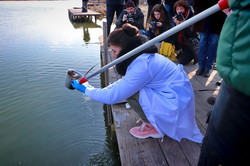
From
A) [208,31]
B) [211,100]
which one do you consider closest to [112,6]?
[208,31]

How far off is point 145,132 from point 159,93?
1.44 ft

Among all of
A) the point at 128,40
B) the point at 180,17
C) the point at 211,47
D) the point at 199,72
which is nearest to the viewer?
the point at 128,40

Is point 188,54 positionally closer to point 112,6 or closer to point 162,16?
point 162,16

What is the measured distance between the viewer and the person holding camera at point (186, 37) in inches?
147

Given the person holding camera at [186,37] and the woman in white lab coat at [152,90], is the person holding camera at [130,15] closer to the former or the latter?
the person holding camera at [186,37]

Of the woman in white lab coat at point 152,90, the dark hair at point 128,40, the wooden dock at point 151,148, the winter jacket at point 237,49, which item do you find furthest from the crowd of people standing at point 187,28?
the winter jacket at point 237,49

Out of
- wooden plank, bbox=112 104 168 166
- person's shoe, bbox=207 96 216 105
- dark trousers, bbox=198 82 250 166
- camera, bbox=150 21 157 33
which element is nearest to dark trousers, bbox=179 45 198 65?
camera, bbox=150 21 157 33

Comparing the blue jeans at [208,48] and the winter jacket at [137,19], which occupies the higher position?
the winter jacket at [137,19]

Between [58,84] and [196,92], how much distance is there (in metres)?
3.05

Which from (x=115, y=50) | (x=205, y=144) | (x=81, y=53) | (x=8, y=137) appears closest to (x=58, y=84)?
(x=8, y=137)

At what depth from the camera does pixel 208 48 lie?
3285mm

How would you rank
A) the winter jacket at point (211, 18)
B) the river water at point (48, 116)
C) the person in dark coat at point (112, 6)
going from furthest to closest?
the person in dark coat at point (112, 6)
the winter jacket at point (211, 18)
the river water at point (48, 116)

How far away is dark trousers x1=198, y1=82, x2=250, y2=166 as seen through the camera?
2.44ft

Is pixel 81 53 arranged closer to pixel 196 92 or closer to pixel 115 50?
pixel 196 92
